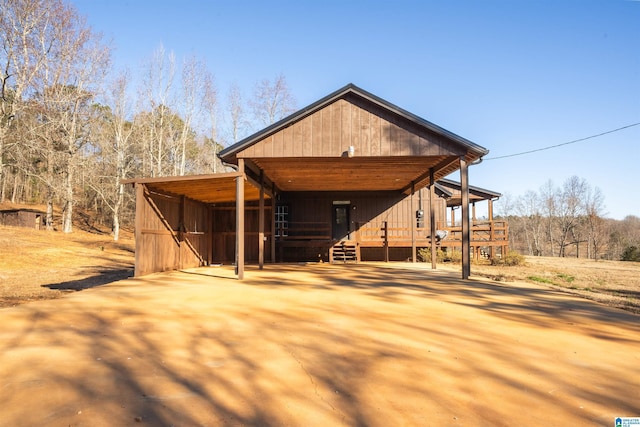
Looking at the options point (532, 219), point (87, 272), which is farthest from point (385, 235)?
point (532, 219)

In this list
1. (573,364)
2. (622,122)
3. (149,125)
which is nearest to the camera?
(573,364)

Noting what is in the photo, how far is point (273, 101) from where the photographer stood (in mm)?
25844

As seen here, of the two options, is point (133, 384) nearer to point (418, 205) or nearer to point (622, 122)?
point (418, 205)

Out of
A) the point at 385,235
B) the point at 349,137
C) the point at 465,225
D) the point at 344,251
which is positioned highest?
the point at 349,137

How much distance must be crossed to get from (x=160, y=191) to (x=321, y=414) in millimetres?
8626

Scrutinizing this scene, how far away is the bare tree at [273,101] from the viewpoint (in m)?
25.8

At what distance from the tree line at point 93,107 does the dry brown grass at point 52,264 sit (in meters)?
3.08

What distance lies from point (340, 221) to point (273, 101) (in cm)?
1235

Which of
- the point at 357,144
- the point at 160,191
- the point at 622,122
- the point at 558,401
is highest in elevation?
the point at 622,122

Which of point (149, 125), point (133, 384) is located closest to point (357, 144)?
point (133, 384)

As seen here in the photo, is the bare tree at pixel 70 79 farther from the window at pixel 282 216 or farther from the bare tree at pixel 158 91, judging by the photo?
the window at pixel 282 216

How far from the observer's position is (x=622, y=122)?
15.5 metres

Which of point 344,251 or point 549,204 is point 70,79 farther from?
point 549,204

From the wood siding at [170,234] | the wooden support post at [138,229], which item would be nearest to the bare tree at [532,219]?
the wood siding at [170,234]
